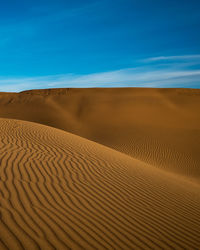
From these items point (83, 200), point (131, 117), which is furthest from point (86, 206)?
point (131, 117)

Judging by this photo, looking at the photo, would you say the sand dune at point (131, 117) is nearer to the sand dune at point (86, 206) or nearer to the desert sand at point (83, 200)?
the desert sand at point (83, 200)

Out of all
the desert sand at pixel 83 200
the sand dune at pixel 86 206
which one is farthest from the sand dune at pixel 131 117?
the sand dune at pixel 86 206

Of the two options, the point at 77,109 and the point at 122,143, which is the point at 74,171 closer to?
the point at 122,143

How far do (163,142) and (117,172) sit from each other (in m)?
10.7

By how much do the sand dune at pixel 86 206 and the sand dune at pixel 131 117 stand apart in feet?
20.7

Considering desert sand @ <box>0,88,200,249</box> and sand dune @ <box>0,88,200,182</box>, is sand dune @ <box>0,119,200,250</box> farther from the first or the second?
sand dune @ <box>0,88,200,182</box>

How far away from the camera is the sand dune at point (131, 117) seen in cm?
1438

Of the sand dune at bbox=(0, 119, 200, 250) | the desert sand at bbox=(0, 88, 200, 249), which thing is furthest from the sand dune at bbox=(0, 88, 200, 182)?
the sand dune at bbox=(0, 119, 200, 250)

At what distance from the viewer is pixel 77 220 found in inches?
135

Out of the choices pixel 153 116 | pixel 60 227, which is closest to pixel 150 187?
pixel 60 227

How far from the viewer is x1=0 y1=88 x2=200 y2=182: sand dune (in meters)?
14.4

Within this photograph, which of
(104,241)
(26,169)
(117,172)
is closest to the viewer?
(104,241)

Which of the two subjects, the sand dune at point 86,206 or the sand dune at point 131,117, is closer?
the sand dune at point 86,206

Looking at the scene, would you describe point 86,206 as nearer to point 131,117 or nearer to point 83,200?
point 83,200
